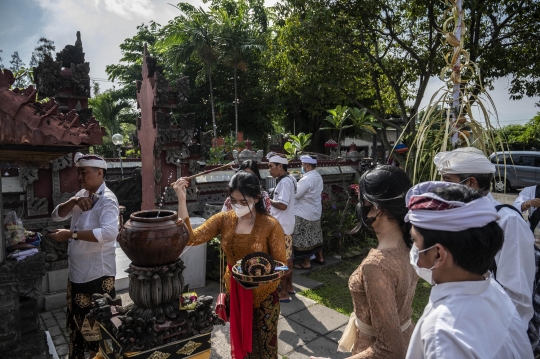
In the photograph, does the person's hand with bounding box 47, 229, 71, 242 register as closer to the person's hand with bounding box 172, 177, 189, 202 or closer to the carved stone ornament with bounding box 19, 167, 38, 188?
the person's hand with bounding box 172, 177, 189, 202

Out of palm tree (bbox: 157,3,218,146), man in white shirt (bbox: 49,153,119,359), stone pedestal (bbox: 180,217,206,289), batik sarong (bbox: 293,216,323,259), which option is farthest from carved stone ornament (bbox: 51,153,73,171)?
palm tree (bbox: 157,3,218,146)

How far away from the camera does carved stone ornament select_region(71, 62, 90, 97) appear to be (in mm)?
4969

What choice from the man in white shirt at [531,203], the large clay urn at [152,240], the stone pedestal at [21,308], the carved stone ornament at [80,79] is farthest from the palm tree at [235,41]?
the large clay urn at [152,240]

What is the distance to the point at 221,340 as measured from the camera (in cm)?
404

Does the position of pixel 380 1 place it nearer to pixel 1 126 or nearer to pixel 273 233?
pixel 273 233

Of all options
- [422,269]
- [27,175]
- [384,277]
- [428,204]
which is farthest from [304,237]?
[428,204]

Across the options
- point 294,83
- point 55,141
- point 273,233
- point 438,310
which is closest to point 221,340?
point 273,233

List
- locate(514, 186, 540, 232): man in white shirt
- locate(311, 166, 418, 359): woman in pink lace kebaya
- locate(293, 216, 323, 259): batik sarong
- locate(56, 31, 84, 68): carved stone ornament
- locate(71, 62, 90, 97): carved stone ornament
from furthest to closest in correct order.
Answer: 1. locate(293, 216, 323, 259): batik sarong
2. locate(56, 31, 84, 68): carved stone ornament
3. locate(71, 62, 90, 97): carved stone ornament
4. locate(514, 186, 540, 232): man in white shirt
5. locate(311, 166, 418, 359): woman in pink lace kebaya

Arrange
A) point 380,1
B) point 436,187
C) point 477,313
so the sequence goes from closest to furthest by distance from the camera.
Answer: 1. point 477,313
2. point 436,187
3. point 380,1

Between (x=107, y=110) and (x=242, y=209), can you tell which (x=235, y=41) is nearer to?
(x=107, y=110)

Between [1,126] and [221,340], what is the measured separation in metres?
3.02

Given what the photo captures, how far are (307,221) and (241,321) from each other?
3.87m

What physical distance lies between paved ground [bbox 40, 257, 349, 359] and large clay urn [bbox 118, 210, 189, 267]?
208 centimetres

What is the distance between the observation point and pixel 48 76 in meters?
4.80
